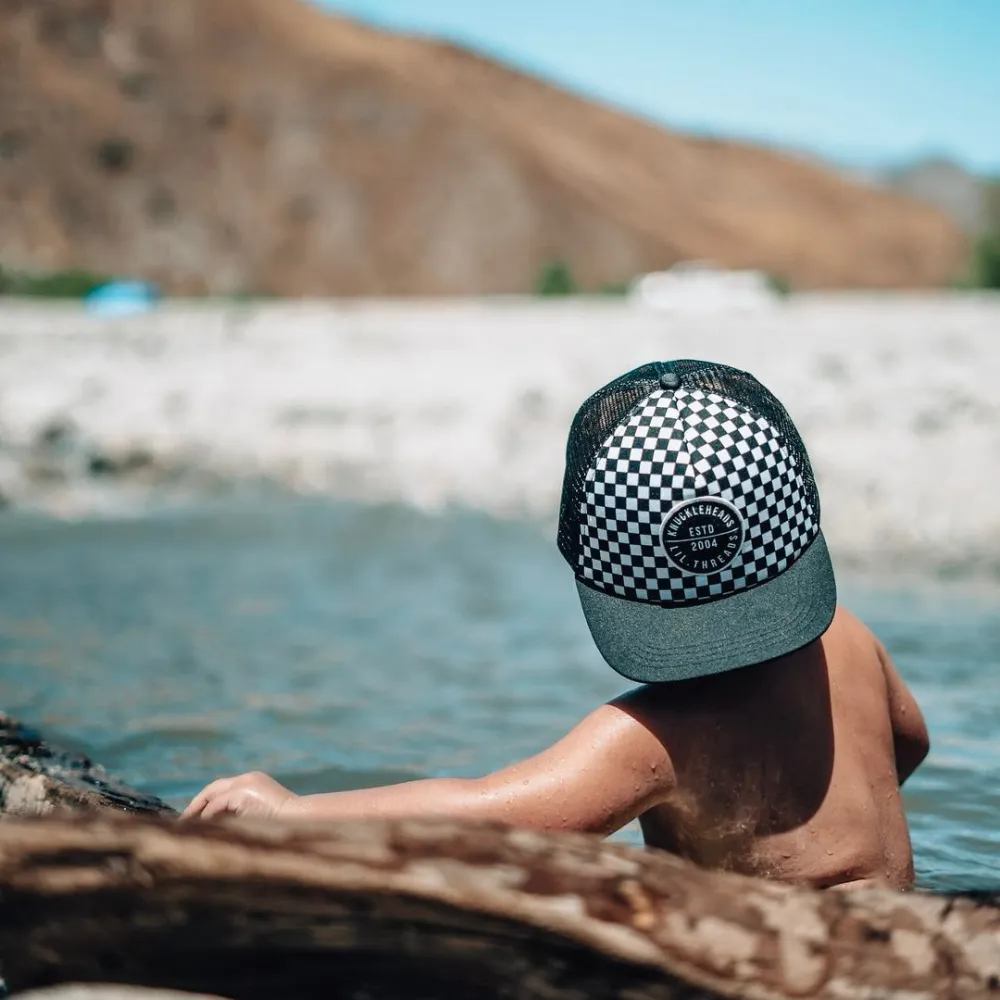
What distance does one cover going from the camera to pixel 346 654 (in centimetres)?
414

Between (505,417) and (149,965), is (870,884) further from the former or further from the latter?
(505,417)

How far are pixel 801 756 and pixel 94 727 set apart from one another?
2089 millimetres

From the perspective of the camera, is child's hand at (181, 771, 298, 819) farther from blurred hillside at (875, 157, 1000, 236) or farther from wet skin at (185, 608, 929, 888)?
blurred hillside at (875, 157, 1000, 236)

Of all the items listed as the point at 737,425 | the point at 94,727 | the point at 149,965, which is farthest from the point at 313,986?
the point at 94,727

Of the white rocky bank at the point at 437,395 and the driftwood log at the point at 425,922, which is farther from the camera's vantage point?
the white rocky bank at the point at 437,395

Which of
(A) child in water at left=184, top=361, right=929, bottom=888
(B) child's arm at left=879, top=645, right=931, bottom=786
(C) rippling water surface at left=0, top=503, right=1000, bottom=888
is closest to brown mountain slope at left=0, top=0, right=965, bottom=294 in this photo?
(C) rippling water surface at left=0, top=503, right=1000, bottom=888

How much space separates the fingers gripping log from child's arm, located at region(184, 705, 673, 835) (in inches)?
8.6

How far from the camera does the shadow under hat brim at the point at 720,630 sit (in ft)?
4.95

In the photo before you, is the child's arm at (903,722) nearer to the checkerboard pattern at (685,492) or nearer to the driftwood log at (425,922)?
the checkerboard pattern at (685,492)

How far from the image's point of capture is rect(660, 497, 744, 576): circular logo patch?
1.49m

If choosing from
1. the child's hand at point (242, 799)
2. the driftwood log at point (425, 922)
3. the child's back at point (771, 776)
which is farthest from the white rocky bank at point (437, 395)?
the driftwood log at point (425, 922)

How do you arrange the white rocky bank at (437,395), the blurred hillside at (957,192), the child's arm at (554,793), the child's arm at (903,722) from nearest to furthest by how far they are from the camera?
the child's arm at (554,793) < the child's arm at (903,722) < the white rocky bank at (437,395) < the blurred hillside at (957,192)

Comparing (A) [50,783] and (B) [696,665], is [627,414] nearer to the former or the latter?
(B) [696,665]

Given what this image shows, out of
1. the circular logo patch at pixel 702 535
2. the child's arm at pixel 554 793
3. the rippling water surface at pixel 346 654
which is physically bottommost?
the rippling water surface at pixel 346 654
